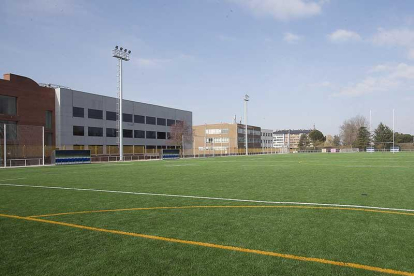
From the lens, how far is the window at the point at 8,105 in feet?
143

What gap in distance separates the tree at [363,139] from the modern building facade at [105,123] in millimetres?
65154

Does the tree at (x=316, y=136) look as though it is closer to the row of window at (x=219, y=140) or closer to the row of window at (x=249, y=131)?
the row of window at (x=249, y=131)

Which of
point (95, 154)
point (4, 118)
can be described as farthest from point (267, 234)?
point (4, 118)

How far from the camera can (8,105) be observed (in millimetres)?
44469

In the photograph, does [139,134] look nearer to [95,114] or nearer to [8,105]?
[95,114]

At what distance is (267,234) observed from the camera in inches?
219

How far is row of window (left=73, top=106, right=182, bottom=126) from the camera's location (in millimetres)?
55737

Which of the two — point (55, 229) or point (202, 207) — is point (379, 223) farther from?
point (55, 229)

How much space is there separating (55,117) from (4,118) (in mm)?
9386

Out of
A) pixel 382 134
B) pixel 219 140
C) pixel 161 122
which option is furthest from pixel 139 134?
pixel 382 134

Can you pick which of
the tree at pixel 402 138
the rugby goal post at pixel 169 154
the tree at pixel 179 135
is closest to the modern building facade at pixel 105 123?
the tree at pixel 179 135

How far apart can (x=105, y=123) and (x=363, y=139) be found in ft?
292

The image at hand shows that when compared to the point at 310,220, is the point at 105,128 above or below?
above

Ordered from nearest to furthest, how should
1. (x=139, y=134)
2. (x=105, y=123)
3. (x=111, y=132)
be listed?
(x=105, y=123) < (x=111, y=132) < (x=139, y=134)
